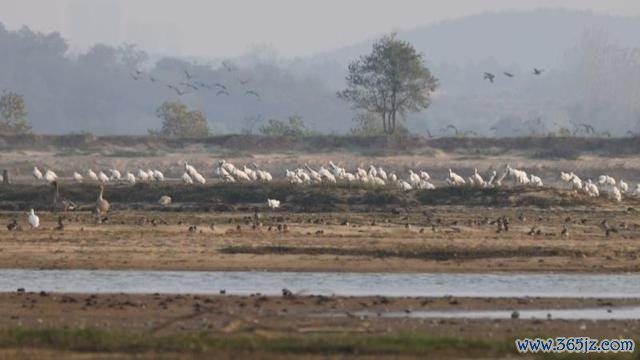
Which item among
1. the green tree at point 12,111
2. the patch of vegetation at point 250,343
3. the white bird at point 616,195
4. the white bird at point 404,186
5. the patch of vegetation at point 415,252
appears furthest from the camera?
the green tree at point 12,111

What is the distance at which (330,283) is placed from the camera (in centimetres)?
3209

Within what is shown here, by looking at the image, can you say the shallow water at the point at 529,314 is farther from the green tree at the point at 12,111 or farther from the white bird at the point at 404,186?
the green tree at the point at 12,111

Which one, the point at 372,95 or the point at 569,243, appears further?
the point at 372,95

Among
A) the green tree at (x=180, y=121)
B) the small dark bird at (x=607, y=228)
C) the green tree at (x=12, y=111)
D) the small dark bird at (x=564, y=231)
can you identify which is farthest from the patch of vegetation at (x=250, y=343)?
the green tree at (x=180, y=121)

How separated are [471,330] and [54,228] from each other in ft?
63.8

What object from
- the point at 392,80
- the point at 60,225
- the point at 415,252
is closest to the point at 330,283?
the point at 415,252

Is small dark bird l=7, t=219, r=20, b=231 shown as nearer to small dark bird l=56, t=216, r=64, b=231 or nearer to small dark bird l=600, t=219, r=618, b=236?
small dark bird l=56, t=216, r=64, b=231

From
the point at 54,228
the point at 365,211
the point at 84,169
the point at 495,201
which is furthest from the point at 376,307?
the point at 84,169

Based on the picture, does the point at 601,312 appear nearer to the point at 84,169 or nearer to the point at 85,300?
the point at 85,300

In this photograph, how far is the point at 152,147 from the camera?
8625 centimetres

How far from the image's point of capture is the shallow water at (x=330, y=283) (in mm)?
30344

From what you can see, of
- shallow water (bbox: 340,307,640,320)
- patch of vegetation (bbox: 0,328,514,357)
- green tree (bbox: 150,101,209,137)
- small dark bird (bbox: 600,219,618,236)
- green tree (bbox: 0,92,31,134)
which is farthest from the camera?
green tree (bbox: 150,101,209,137)

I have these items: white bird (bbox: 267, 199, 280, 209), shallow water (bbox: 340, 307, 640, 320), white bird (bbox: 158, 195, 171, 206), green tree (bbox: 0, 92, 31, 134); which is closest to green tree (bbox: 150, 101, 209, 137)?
green tree (bbox: 0, 92, 31, 134)

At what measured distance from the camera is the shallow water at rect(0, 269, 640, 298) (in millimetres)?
30344
